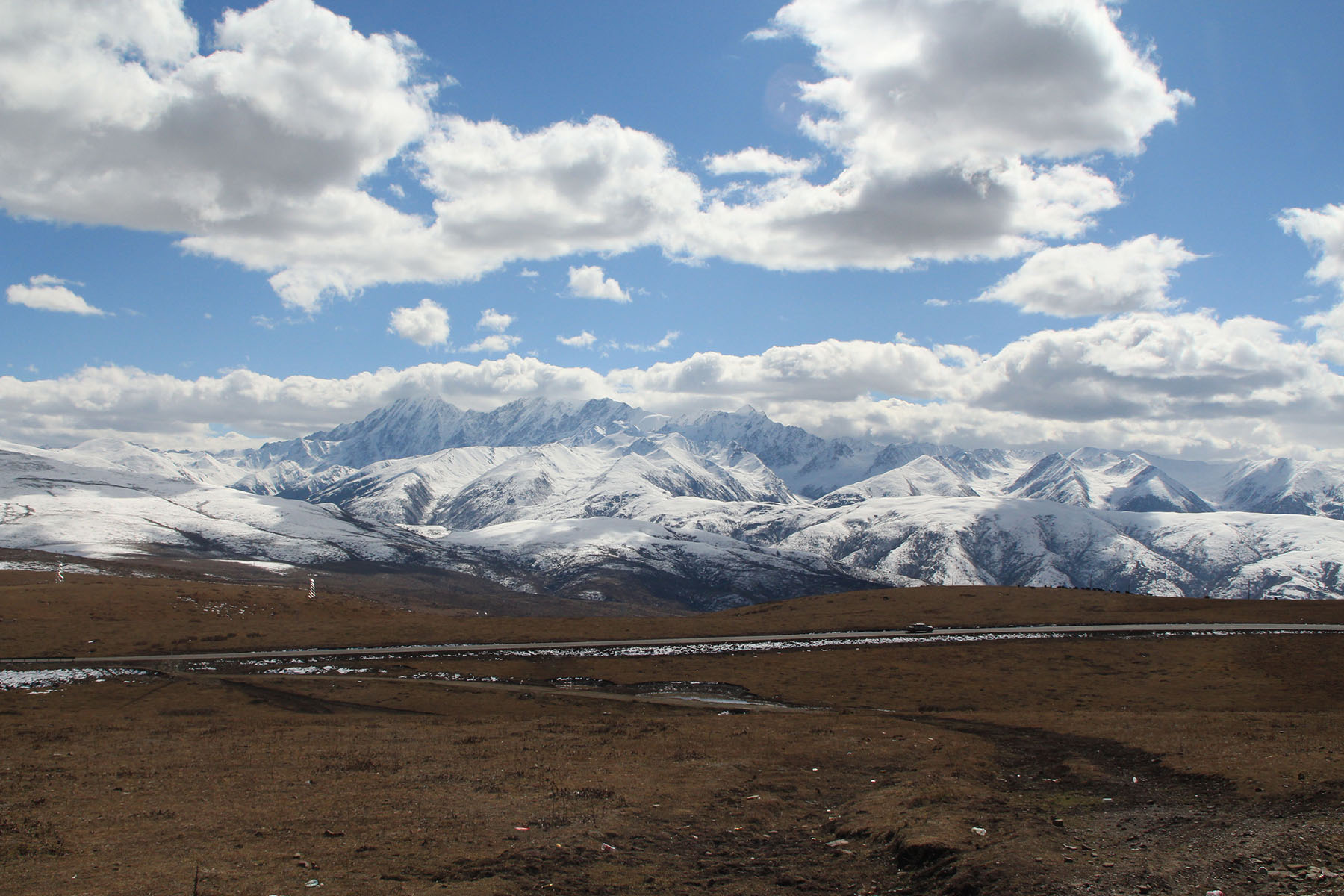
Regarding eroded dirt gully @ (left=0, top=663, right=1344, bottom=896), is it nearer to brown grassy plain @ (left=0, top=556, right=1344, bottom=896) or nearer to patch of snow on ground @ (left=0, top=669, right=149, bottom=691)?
brown grassy plain @ (left=0, top=556, right=1344, bottom=896)

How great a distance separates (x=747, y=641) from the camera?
7988 centimetres

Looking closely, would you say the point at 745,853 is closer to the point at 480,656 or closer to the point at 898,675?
the point at 898,675

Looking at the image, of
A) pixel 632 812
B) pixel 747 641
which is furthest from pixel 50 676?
pixel 747 641

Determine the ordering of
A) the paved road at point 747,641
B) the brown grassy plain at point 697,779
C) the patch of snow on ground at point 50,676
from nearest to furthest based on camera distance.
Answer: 1. the brown grassy plain at point 697,779
2. the patch of snow on ground at point 50,676
3. the paved road at point 747,641

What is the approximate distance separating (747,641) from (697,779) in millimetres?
52406

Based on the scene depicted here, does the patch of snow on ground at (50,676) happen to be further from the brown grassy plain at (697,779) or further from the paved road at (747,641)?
the paved road at (747,641)

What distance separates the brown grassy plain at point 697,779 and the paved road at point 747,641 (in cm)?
745

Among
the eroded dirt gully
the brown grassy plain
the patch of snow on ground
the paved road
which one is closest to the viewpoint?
the eroded dirt gully

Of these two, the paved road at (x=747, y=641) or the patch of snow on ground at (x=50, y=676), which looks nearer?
the patch of snow on ground at (x=50, y=676)

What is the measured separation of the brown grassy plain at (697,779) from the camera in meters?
18.0

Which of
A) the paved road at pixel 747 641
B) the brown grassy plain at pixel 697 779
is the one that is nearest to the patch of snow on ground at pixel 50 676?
the brown grassy plain at pixel 697 779

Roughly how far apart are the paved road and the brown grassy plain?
745 cm

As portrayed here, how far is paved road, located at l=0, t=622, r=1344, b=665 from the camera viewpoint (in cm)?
7000

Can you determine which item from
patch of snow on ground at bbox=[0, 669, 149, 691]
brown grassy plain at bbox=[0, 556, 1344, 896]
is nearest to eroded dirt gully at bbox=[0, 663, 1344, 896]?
brown grassy plain at bbox=[0, 556, 1344, 896]
